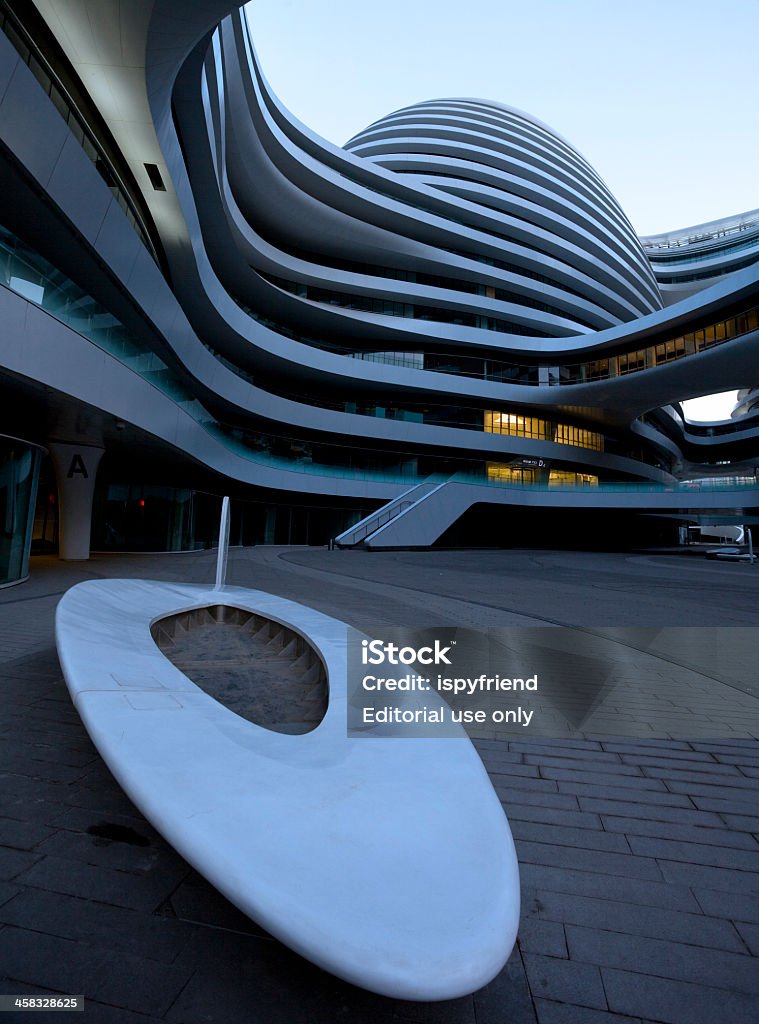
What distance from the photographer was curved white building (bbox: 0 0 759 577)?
11500 millimetres

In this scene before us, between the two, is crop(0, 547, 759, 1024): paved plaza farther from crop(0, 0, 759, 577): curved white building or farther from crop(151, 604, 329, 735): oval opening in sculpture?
crop(0, 0, 759, 577): curved white building

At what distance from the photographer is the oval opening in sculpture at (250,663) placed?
4777mm

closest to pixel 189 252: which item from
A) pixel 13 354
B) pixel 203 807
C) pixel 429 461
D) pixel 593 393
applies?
pixel 13 354

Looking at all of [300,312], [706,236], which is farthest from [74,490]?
[706,236]

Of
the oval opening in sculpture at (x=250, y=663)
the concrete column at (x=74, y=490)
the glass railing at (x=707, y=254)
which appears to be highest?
the glass railing at (x=707, y=254)

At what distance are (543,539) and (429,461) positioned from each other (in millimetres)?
12361

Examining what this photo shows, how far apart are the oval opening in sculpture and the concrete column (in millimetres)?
12780

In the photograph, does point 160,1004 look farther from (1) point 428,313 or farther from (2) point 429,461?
(1) point 428,313

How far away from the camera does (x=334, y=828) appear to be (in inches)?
73.0

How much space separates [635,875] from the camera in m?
2.25

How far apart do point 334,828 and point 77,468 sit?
18.8 meters

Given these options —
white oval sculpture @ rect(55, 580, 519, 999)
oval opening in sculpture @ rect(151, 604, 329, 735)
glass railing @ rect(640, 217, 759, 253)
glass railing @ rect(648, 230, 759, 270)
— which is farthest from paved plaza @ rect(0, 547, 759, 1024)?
glass railing @ rect(640, 217, 759, 253)

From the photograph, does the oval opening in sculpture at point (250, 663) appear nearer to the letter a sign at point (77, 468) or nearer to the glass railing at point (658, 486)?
the letter a sign at point (77, 468)

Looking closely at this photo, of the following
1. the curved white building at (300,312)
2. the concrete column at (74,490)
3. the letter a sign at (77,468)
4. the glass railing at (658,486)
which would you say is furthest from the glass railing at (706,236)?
the letter a sign at (77,468)
